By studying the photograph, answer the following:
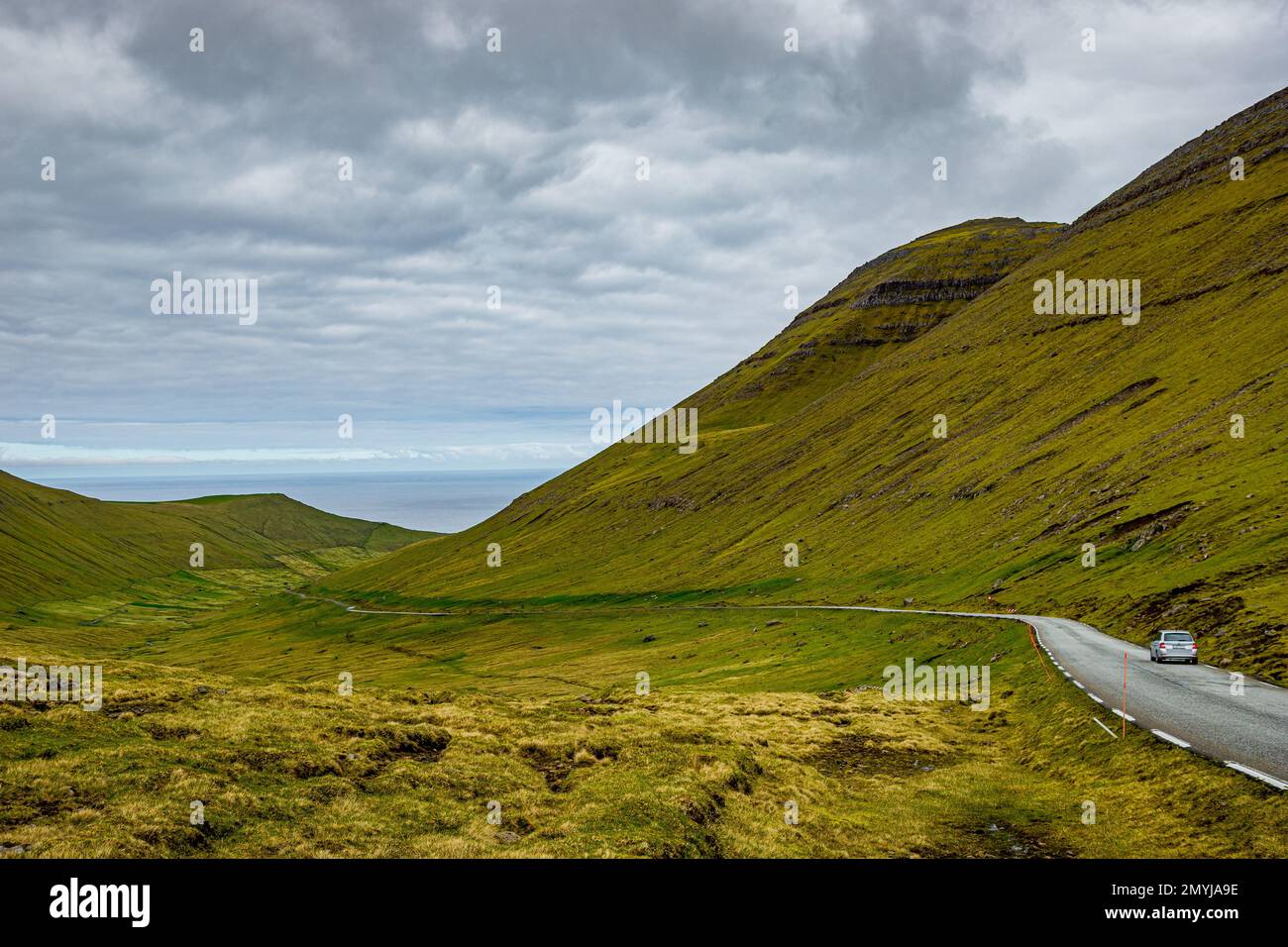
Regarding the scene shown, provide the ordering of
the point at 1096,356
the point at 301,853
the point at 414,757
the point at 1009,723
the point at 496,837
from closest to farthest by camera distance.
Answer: the point at 301,853, the point at 496,837, the point at 414,757, the point at 1009,723, the point at 1096,356

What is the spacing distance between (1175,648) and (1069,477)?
64218mm

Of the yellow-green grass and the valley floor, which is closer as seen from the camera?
the yellow-green grass

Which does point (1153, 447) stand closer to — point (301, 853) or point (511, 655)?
point (511, 655)

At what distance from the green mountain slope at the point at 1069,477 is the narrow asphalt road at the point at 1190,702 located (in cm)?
379

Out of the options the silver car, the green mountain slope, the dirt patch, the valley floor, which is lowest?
the dirt patch

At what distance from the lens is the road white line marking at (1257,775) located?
67.9 ft

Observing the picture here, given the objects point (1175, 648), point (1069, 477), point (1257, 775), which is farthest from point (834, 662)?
point (1069, 477)

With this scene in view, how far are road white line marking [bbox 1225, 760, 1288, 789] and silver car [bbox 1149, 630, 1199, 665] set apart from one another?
62.8ft

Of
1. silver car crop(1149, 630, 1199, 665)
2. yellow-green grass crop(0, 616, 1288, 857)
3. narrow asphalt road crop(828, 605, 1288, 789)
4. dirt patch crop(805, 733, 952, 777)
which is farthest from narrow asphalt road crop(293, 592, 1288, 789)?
dirt patch crop(805, 733, 952, 777)

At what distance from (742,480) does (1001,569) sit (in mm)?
107783

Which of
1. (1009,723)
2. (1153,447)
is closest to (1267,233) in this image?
(1153,447)

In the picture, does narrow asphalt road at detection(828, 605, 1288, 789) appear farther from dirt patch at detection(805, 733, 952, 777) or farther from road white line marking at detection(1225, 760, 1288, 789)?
dirt patch at detection(805, 733, 952, 777)

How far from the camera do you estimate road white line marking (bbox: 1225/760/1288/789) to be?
20.7 metres

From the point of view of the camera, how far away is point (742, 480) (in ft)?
614
